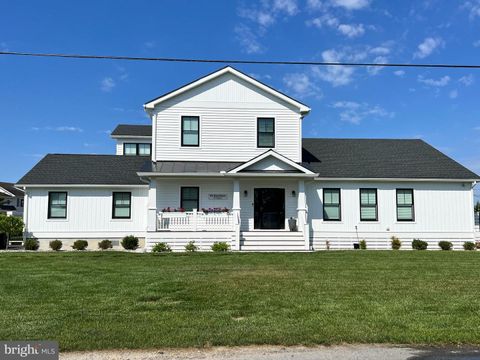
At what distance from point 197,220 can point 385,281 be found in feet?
35.6

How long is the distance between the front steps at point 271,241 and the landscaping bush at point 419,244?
6.02 m

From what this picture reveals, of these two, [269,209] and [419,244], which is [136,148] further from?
[419,244]

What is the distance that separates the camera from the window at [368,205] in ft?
71.8

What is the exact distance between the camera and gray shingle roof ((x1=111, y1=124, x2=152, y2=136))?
35594 millimetres

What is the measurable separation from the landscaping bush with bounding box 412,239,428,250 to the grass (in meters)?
8.03

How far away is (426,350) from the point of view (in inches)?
218

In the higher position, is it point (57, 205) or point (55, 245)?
point (57, 205)

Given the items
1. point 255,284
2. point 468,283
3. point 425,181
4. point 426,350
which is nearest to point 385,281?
point 468,283

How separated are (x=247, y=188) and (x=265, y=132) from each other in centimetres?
310

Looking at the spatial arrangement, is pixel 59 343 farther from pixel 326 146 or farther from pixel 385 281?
pixel 326 146

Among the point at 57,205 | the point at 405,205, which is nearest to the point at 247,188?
the point at 405,205

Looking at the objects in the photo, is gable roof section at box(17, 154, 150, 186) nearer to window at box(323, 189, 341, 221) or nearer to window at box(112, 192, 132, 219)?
window at box(112, 192, 132, 219)

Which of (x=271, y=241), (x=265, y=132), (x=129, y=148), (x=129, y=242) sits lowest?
(x=129, y=242)

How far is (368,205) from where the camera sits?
21953 mm
